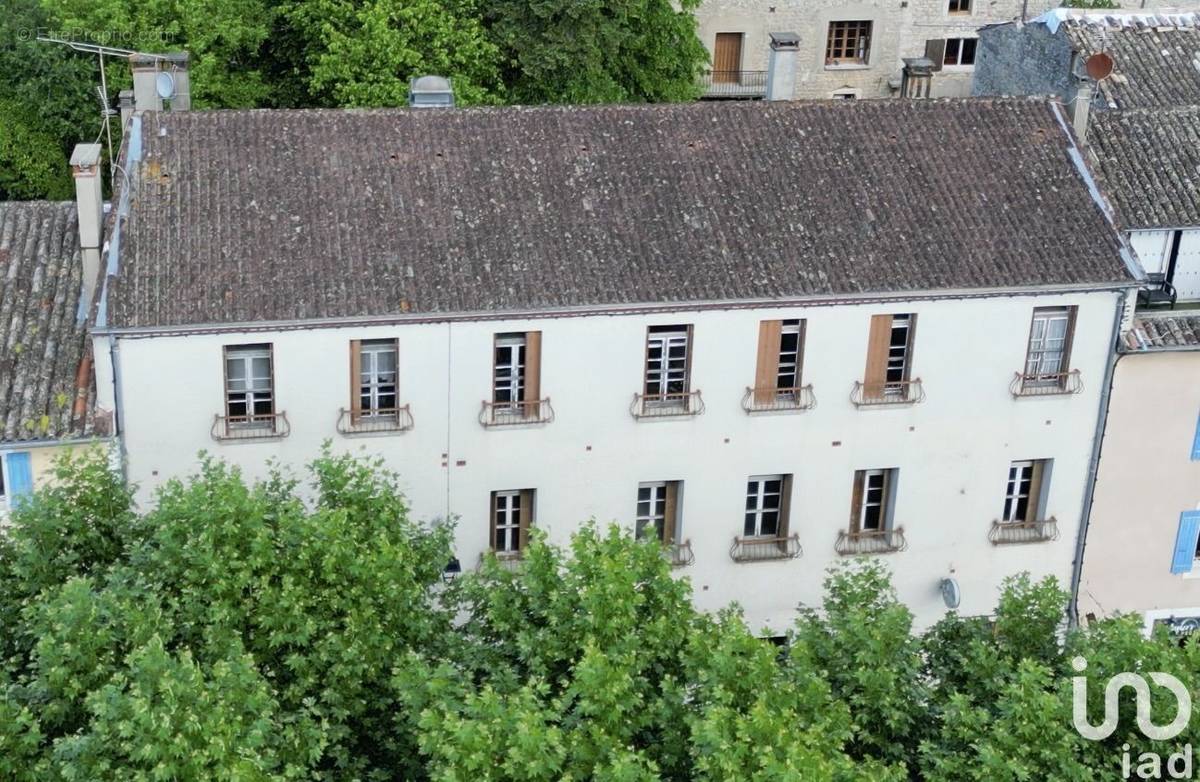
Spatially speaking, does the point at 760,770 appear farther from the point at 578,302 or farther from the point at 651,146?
the point at 651,146

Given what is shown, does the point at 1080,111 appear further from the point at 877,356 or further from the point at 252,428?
the point at 252,428

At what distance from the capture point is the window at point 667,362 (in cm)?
3238

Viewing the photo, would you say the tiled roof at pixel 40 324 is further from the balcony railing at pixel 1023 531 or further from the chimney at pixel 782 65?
the balcony railing at pixel 1023 531

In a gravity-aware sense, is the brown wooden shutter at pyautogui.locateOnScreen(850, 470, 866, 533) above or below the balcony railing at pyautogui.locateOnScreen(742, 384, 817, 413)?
below

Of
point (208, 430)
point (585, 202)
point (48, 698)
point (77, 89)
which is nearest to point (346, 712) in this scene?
point (48, 698)

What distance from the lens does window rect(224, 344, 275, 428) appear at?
101ft

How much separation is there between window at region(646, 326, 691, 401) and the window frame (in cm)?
3336

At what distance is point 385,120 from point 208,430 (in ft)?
24.7

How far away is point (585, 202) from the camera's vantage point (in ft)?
107

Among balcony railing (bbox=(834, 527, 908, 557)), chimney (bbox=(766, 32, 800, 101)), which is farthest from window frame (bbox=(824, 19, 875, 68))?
balcony railing (bbox=(834, 527, 908, 557))

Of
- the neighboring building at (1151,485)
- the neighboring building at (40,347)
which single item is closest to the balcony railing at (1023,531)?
the neighboring building at (1151,485)

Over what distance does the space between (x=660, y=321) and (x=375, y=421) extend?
237 inches

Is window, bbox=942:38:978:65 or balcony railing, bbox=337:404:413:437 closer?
balcony railing, bbox=337:404:413:437

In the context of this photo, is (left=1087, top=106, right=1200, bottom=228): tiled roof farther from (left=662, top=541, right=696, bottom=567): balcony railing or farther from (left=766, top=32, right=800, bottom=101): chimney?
(left=662, top=541, right=696, bottom=567): balcony railing
